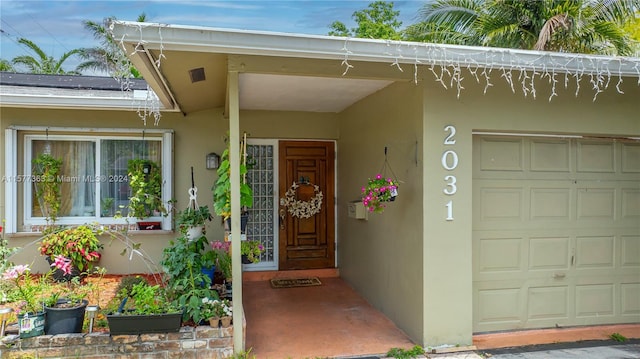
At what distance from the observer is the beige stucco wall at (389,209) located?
3.82 m

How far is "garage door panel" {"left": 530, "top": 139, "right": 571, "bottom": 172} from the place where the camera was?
4.15 meters

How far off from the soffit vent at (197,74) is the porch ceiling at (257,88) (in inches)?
1.1

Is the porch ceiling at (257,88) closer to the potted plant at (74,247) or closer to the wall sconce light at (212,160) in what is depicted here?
the wall sconce light at (212,160)

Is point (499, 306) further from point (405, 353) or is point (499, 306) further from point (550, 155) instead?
point (550, 155)

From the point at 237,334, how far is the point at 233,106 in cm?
187

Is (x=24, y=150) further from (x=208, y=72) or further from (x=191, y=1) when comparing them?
(x=191, y=1)

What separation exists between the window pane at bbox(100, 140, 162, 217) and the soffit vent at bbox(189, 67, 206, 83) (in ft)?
7.54

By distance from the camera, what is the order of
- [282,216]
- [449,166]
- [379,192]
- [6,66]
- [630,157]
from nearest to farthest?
1. [449,166]
2. [379,192]
3. [630,157]
4. [282,216]
5. [6,66]

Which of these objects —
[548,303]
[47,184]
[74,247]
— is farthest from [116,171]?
[548,303]

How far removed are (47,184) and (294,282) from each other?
3.65 m

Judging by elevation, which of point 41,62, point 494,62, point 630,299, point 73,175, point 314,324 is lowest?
point 314,324

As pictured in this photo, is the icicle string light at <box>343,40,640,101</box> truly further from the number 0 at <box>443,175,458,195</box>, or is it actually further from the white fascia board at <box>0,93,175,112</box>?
the white fascia board at <box>0,93,175,112</box>

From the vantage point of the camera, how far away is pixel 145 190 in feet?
19.1

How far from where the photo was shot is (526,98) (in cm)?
393
